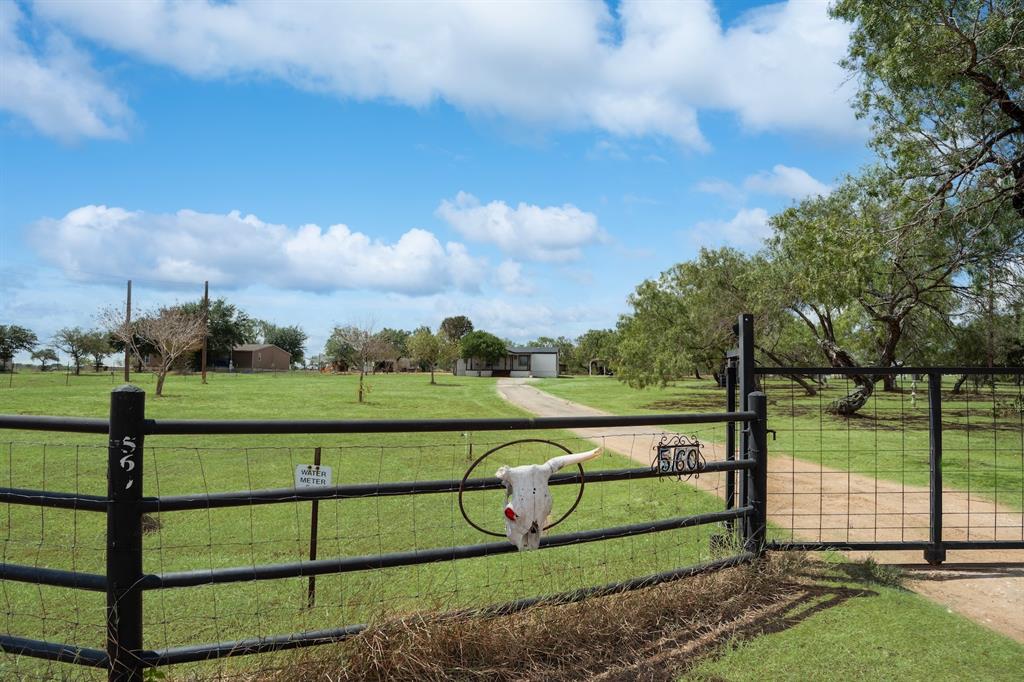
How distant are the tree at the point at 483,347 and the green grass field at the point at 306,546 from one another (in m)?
68.8

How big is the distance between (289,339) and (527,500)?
112421 mm

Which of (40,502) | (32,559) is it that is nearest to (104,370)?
(32,559)

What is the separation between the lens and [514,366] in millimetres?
90000

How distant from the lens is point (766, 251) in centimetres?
2792

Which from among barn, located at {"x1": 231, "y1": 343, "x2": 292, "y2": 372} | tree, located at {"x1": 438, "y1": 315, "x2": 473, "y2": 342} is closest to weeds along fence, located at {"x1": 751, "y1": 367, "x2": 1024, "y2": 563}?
barn, located at {"x1": 231, "y1": 343, "x2": 292, "y2": 372}

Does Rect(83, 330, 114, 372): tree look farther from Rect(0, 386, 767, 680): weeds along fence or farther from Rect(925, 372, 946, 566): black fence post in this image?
Rect(925, 372, 946, 566): black fence post

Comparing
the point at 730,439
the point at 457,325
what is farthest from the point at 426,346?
the point at 457,325

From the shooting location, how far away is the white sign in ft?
14.3

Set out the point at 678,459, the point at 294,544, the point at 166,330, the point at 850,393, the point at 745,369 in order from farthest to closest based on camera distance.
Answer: the point at 166,330
the point at 850,393
the point at 294,544
the point at 745,369
the point at 678,459

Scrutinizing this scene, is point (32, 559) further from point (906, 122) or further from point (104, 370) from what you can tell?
point (104, 370)

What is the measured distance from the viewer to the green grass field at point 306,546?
14.2ft

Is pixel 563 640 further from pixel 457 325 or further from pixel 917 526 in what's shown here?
pixel 457 325

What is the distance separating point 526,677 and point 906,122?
1546 cm

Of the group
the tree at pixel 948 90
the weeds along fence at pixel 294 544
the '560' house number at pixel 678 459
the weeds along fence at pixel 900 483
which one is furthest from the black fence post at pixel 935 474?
the tree at pixel 948 90
